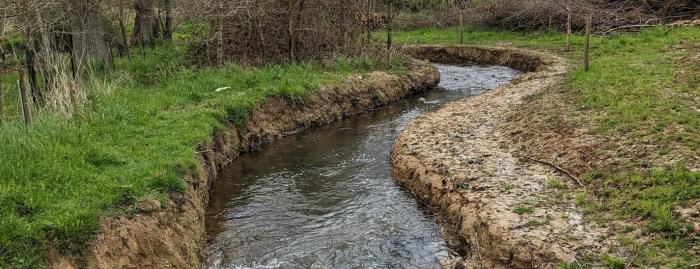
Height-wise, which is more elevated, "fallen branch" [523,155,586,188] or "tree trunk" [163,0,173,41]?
"tree trunk" [163,0,173,41]

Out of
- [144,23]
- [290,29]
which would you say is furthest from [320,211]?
[144,23]

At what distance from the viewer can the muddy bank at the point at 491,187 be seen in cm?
650

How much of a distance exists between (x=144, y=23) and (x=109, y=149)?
44.6 feet

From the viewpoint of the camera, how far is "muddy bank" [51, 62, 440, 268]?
6.67 m

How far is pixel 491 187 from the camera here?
27.5 feet

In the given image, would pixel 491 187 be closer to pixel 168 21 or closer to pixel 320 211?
pixel 320 211

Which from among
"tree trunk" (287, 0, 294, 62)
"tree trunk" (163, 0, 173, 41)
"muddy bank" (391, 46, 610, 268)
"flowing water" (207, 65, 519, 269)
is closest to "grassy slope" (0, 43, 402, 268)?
"flowing water" (207, 65, 519, 269)

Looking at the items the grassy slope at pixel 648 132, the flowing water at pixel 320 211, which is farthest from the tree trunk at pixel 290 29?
the grassy slope at pixel 648 132

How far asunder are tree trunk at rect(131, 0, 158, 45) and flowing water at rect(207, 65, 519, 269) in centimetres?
892

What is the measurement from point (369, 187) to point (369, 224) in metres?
1.67

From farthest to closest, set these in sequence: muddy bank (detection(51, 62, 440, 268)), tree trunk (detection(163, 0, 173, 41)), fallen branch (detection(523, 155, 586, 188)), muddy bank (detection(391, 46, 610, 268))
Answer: tree trunk (detection(163, 0, 173, 41)) < fallen branch (detection(523, 155, 586, 188)) < muddy bank (detection(51, 62, 440, 268)) < muddy bank (detection(391, 46, 610, 268))

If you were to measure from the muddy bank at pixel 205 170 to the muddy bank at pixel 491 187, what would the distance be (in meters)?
3.08

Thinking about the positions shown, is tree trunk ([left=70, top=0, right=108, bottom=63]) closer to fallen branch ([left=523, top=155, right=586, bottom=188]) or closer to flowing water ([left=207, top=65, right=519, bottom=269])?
flowing water ([left=207, top=65, right=519, bottom=269])

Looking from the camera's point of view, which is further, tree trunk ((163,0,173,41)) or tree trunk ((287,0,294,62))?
tree trunk ((163,0,173,41))
